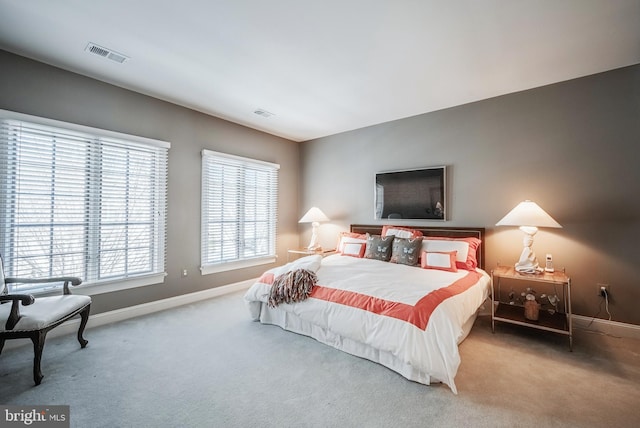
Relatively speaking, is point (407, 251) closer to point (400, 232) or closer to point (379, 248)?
point (379, 248)

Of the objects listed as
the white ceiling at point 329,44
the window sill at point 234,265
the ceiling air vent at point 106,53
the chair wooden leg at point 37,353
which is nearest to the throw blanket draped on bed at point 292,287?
the window sill at point 234,265

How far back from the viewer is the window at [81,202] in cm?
261

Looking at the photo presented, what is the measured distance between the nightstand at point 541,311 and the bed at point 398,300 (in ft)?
0.76

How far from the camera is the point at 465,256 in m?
3.26

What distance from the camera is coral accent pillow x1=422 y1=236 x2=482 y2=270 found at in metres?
3.25

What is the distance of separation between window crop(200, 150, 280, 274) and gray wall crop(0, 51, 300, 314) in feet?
0.45

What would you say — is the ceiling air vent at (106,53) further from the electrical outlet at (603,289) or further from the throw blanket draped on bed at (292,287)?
the electrical outlet at (603,289)

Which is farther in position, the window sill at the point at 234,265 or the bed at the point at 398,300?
the window sill at the point at 234,265

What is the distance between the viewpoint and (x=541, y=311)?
9.94ft

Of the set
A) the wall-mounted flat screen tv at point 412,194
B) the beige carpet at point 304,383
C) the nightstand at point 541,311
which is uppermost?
the wall-mounted flat screen tv at point 412,194

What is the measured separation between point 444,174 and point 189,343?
3.72m

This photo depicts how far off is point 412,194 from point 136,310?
4005 millimetres

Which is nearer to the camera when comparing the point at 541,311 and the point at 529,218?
the point at 529,218

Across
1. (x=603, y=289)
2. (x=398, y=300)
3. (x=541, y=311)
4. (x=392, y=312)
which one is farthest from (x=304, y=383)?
(x=603, y=289)
